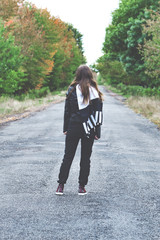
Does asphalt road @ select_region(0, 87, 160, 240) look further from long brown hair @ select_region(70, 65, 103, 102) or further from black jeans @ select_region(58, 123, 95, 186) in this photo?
long brown hair @ select_region(70, 65, 103, 102)

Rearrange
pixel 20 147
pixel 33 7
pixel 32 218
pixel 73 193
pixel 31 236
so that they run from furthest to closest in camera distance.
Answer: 1. pixel 33 7
2. pixel 20 147
3. pixel 73 193
4. pixel 32 218
5. pixel 31 236

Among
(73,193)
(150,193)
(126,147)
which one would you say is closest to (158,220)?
(150,193)

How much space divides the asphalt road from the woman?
54cm

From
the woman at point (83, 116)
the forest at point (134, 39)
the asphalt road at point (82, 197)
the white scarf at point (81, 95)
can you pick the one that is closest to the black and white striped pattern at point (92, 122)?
the woman at point (83, 116)

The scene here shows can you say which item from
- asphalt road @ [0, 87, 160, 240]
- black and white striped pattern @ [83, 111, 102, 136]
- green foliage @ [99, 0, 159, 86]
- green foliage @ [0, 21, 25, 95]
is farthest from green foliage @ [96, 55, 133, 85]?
black and white striped pattern @ [83, 111, 102, 136]

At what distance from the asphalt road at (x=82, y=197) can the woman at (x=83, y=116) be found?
537 millimetres

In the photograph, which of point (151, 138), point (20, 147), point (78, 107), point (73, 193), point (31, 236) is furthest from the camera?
point (151, 138)

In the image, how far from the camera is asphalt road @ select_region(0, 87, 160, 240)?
3760 mm

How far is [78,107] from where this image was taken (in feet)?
16.1

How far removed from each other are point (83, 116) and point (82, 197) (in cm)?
123

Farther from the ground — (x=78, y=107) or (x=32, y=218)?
(x=78, y=107)

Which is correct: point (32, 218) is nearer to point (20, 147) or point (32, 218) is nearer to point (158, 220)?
point (158, 220)

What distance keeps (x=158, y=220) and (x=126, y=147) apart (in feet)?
18.0

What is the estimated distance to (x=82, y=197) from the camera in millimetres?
5039
